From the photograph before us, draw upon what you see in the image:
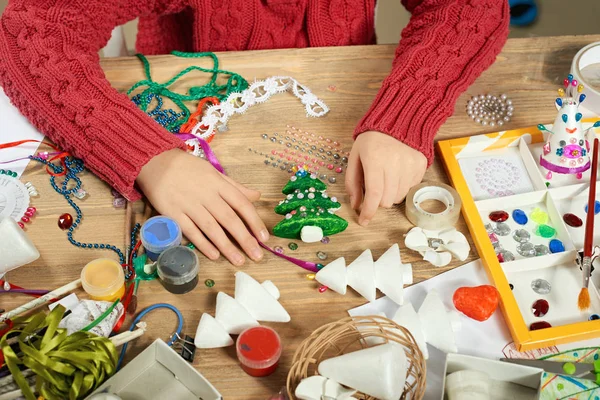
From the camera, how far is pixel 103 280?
2.77 feet

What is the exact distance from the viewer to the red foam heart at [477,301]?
0.82 m

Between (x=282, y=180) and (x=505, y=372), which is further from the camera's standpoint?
(x=282, y=180)

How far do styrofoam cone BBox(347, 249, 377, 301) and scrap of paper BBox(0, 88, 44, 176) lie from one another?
0.58m

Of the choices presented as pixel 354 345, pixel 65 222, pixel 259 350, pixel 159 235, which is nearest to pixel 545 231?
pixel 354 345

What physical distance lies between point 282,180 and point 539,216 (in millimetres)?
412

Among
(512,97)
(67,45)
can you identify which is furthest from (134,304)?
(512,97)

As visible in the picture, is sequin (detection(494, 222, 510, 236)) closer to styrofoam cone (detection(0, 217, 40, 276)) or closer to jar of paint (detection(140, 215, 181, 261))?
jar of paint (detection(140, 215, 181, 261))

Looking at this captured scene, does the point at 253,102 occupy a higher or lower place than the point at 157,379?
higher

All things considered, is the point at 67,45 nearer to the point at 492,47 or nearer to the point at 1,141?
the point at 1,141

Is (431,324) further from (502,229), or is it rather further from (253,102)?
(253,102)

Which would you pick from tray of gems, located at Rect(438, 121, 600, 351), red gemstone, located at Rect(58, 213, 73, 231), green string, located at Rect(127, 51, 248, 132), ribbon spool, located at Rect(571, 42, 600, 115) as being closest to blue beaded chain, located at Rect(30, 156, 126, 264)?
red gemstone, located at Rect(58, 213, 73, 231)

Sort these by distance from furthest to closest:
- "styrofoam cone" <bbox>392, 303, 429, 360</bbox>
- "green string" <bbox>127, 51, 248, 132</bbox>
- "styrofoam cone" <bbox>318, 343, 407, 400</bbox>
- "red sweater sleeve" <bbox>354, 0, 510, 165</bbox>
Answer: "green string" <bbox>127, 51, 248, 132</bbox>, "red sweater sleeve" <bbox>354, 0, 510, 165</bbox>, "styrofoam cone" <bbox>392, 303, 429, 360</bbox>, "styrofoam cone" <bbox>318, 343, 407, 400</bbox>

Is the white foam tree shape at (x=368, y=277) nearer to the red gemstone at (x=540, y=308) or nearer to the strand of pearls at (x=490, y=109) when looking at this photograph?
the red gemstone at (x=540, y=308)

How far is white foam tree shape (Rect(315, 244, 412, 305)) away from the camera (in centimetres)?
85
